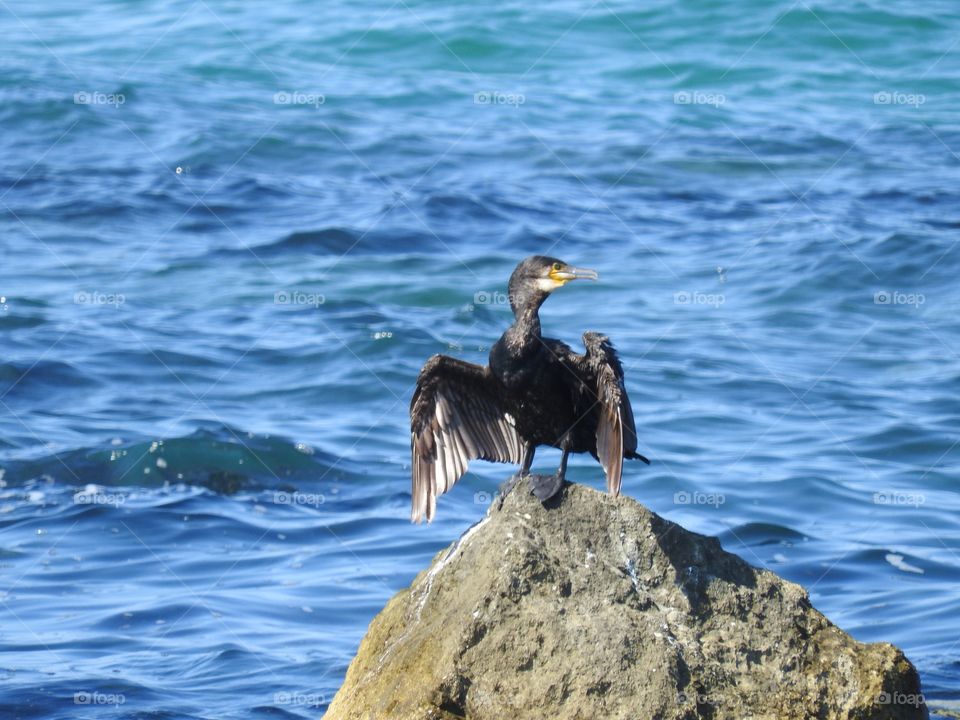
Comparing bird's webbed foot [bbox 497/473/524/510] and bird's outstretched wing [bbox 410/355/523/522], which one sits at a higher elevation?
bird's outstretched wing [bbox 410/355/523/522]

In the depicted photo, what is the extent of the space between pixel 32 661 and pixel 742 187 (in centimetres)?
1135

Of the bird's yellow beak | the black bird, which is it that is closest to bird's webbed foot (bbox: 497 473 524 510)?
the black bird

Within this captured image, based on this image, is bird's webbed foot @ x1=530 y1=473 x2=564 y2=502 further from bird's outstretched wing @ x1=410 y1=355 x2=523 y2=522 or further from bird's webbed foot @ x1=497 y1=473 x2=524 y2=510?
bird's outstretched wing @ x1=410 y1=355 x2=523 y2=522

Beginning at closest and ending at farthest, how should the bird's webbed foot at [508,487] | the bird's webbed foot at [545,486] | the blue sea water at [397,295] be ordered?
the bird's webbed foot at [545,486] < the bird's webbed foot at [508,487] < the blue sea water at [397,295]

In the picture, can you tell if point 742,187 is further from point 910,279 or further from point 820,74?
point 820,74

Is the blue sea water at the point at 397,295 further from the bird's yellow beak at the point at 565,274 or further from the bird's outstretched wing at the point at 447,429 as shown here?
the bird's yellow beak at the point at 565,274

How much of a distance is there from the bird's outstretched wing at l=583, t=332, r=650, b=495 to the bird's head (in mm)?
246

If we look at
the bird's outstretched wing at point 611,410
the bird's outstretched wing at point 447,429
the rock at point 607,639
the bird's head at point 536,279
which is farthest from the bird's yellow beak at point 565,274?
the rock at point 607,639

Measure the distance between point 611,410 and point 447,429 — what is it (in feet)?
2.87

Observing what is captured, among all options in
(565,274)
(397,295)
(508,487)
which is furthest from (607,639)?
(397,295)

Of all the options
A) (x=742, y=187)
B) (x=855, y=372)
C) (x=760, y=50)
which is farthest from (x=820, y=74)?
(x=855, y=372)

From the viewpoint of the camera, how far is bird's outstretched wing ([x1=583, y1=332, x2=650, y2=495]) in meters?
5.08

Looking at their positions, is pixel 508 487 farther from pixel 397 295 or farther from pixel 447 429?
pixel 397 295

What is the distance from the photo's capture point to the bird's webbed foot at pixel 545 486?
492 centimetres
